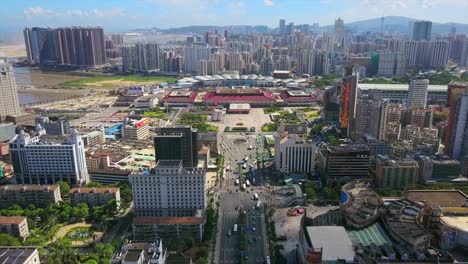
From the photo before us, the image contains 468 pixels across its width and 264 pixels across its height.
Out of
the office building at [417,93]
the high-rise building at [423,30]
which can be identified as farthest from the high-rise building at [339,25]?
the office building at [417,93]

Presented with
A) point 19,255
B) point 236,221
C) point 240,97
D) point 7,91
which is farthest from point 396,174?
point 7,91

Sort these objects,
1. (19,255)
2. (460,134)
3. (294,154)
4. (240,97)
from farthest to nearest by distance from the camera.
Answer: (240,97), (460,134), (294,154), (19,255)

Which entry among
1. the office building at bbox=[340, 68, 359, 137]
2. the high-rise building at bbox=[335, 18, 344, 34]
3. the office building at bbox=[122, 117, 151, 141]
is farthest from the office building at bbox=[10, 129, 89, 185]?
the high-rise building at bbox=[335, 18, 344, 34]

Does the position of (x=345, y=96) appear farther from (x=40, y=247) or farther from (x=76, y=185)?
(x=40, y=247)

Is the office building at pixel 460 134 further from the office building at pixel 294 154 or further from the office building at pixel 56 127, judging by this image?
Answer: the office building at pixel 56 127

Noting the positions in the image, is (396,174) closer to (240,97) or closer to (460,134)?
(460,134)

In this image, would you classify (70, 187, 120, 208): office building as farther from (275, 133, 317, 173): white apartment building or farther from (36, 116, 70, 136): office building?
(36, 116, 70, 136): office building
